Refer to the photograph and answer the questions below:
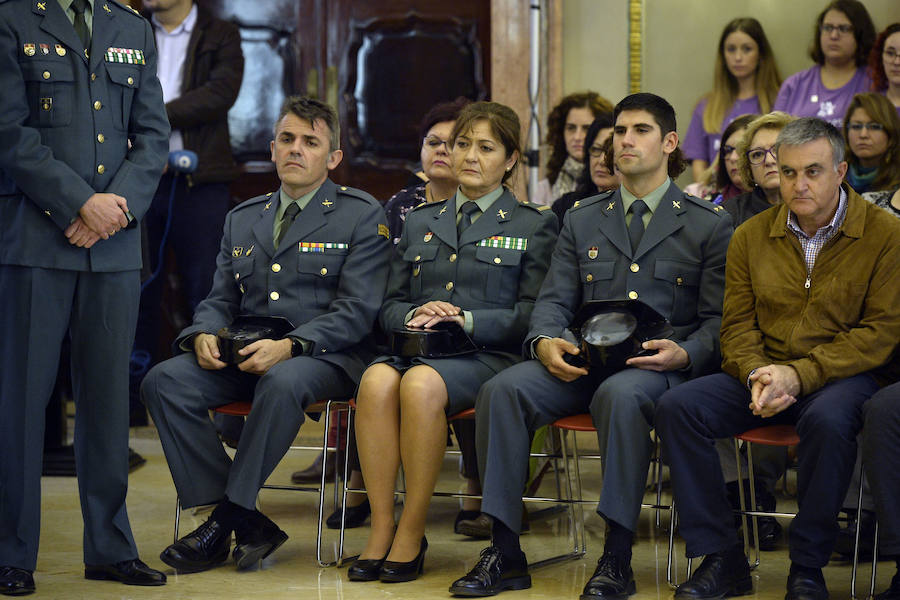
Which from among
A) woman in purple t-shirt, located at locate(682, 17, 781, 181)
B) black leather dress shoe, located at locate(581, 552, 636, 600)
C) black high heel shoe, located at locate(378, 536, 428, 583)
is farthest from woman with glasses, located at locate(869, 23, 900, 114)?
black high heel shoe, located at locate(378, 536, 428, 583)

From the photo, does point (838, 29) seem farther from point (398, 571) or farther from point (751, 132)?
point (398, 571)

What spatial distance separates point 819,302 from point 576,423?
75cm

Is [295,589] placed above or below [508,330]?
below

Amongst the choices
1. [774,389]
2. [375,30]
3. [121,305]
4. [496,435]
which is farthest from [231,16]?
[774,389]

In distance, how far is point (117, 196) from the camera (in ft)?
11.1

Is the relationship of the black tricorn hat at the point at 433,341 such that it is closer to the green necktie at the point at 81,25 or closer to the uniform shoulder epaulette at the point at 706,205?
the uniform shoulder epaulette at the point at 706,205

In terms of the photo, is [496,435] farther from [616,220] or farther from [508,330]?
[616,220]

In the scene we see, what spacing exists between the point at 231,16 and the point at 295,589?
382 cm

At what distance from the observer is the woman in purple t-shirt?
5688 mm

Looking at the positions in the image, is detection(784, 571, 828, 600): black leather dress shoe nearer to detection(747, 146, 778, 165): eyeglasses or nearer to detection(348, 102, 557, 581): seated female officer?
detection(348, 102, 557, 581): seated female officer

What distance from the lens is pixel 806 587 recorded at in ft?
10.4

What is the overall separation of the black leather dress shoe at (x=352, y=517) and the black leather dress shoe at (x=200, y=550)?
544 millimetres

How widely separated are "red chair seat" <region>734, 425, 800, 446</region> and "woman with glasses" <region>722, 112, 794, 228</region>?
1120 mm

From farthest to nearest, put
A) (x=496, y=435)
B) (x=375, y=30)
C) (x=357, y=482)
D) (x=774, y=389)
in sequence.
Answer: (x=375, y=30)
(x=357, y=482)
(x=496, y=435)
(x=774, y=389)
